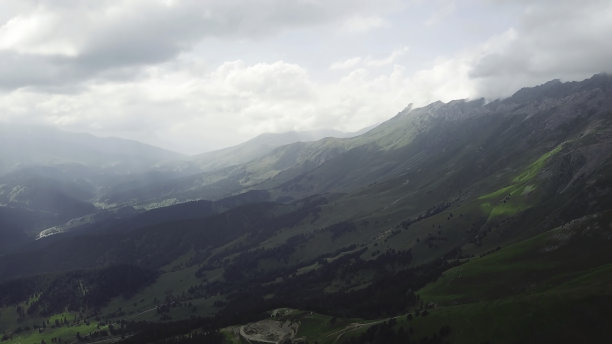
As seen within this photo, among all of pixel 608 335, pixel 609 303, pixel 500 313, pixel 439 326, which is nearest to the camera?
pixel 608 335

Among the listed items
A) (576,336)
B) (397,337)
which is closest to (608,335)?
(576,336)

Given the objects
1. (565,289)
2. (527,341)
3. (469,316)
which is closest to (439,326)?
(469,316)

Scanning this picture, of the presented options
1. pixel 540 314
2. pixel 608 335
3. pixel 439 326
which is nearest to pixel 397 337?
pixel 439 326

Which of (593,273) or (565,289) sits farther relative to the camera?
(593,273)

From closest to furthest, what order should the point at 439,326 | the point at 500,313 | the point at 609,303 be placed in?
1. the point at 609,303
2. the point at 500,313
3. the point at 439,326

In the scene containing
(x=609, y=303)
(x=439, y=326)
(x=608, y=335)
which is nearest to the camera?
(x=608, y=335)

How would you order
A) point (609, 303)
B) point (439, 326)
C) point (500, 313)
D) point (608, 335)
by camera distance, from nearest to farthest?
point (608, 335) → point (609, 303) → point (500, 313) → point (439, 326)

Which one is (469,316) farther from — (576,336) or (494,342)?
(576,336)

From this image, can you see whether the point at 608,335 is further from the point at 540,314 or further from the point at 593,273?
the point at 593,273

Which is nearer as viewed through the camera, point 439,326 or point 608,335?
point 608,335
